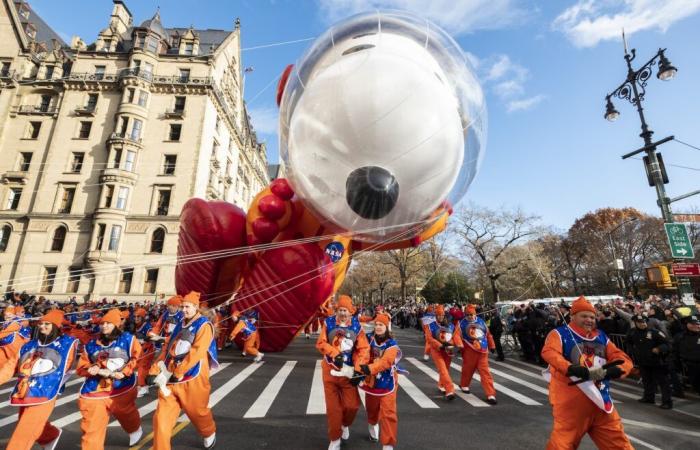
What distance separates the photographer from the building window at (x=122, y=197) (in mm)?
26428

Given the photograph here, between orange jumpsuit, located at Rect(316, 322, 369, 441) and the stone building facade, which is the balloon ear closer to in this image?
orange jumpsuit, located at Rect(316, 322, 369, 441)

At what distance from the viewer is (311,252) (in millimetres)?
8680

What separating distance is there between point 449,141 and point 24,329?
8219mm

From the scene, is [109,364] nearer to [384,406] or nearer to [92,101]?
[384,406]

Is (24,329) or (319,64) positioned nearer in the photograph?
(319,64)

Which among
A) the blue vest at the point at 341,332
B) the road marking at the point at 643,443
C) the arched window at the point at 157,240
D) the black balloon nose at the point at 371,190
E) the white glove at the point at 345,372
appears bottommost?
the road marking at the point at 643,443

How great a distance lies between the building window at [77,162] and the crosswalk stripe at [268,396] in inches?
1123

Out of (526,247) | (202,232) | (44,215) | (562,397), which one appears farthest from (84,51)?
(526,247)

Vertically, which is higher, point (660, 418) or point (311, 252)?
point (311, 252)

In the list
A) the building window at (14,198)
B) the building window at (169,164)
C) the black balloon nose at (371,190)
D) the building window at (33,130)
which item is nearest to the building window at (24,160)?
the building window at (33,130)

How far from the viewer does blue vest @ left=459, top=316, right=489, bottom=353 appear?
22.5 ft

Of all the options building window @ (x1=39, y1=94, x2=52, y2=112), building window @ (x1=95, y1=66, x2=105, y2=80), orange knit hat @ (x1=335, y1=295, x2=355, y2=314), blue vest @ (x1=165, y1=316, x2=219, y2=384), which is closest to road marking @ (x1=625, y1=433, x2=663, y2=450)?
orange knit hat @ (x1=335, y1=295, x2=355, y2=314)

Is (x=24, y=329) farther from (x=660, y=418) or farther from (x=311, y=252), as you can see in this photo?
(x=660, y=418)

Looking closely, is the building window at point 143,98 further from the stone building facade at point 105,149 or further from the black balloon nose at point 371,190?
the black balloon nose at point 371,190
